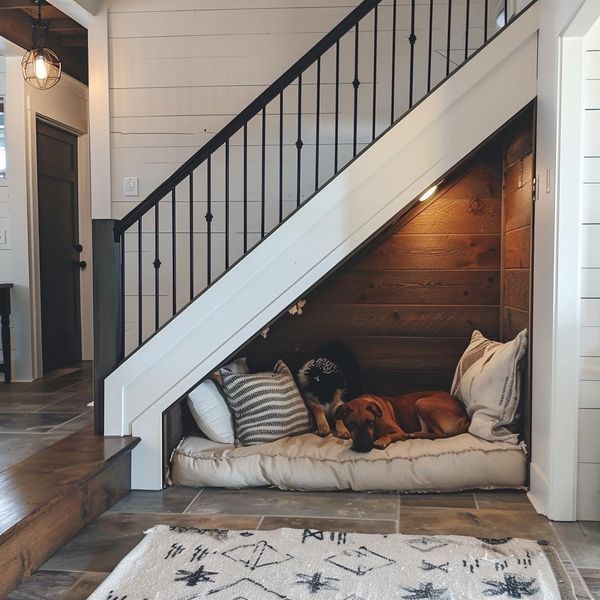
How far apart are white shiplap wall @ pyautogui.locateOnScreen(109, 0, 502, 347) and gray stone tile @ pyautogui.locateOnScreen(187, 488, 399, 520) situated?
1568 mm

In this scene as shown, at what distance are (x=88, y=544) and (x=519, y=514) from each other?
1.66 metres

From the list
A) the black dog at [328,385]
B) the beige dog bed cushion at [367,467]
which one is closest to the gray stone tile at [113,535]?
the beige dog bed cushion at [367,467]

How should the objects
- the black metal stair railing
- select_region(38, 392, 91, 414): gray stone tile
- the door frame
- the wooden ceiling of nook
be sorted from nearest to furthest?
the black metal stair railing, select_region(38, 392, 91, 414): gray stone tile, the wooden ceiling of nook, the door frame

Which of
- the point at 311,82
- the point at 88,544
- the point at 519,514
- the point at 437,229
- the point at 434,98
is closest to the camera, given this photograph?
the point at 88,544

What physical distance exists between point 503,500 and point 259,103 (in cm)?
201

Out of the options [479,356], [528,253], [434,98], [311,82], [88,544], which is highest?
[311,82]

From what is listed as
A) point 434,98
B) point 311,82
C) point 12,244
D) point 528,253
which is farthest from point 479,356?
point 12,244

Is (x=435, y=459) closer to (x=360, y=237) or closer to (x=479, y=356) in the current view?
(x=479, y=356)

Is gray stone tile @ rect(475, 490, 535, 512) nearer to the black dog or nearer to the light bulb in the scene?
the black dog

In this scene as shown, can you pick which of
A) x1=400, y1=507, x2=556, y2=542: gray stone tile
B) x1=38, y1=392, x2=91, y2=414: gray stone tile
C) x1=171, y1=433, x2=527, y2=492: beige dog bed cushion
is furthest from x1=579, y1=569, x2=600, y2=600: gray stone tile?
x1=38, y1=392, x2=91, y2=414: gray stone tile

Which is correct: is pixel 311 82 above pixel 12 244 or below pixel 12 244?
above

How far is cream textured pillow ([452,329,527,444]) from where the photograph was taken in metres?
3.07

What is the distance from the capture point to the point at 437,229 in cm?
379

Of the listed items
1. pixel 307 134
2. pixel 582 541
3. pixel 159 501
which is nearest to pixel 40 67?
pixel 307 134
